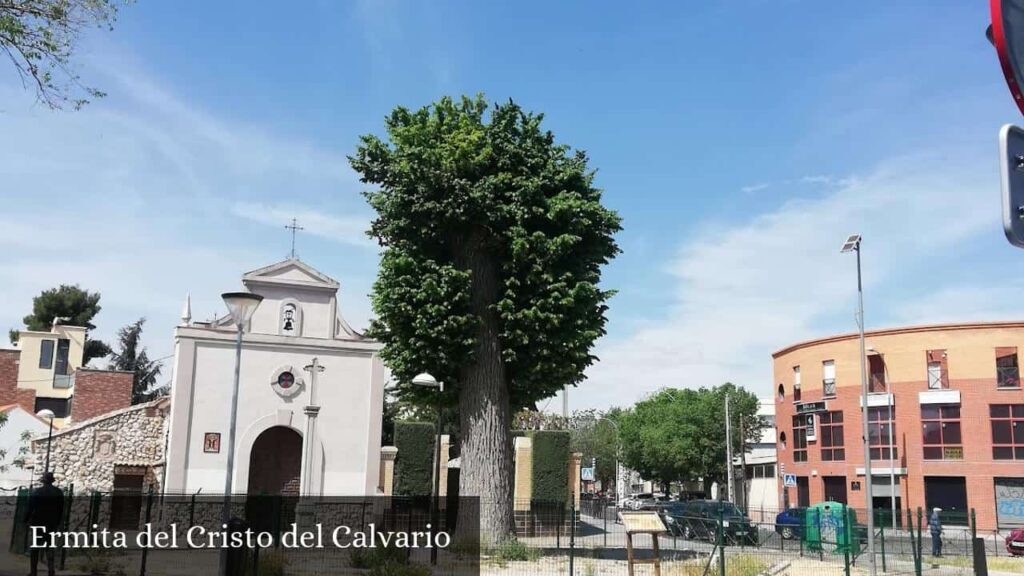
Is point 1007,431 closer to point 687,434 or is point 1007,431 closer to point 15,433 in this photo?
point 687,434

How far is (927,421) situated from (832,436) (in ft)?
21.5

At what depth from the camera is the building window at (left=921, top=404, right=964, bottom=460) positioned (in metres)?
50.1

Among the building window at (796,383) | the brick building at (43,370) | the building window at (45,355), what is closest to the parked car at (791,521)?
the building window at (796,383)

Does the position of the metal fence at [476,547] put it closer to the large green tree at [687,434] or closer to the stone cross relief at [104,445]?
the stone cross relief at [104,445]

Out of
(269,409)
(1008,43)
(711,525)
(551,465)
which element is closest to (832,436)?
(551,465)

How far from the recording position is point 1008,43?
3.57 m

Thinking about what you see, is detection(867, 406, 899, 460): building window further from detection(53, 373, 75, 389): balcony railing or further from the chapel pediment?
detection(53, 373, 75, 389): balcony railing

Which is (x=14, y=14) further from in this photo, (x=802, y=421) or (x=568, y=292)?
(x=802, y=421)

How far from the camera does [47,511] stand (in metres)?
15.8

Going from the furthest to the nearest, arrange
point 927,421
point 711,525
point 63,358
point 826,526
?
point 63,358 < point 927,421 < point 711,525 < point 826,526

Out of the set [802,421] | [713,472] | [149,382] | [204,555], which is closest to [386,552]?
[204,555]

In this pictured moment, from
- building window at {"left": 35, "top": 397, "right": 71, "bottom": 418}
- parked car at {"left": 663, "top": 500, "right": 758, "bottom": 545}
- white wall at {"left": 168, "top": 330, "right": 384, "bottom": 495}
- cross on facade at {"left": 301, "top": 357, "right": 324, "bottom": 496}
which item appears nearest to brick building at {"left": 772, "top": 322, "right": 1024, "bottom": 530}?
parked car at {"left": 663, "top": 500, "right": 758, "bottom": 545}

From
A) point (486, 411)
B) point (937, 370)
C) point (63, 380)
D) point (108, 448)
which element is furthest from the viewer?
point (63, 380)

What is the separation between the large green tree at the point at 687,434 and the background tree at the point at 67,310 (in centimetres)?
4689
